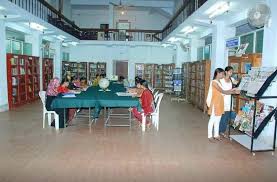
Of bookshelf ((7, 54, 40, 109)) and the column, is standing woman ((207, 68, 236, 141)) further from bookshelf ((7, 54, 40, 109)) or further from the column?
the column

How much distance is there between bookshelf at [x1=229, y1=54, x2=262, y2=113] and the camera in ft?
21.8

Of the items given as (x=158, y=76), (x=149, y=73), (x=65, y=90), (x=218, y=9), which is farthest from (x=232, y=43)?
(x=149, y=73)

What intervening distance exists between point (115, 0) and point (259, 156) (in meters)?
18.2

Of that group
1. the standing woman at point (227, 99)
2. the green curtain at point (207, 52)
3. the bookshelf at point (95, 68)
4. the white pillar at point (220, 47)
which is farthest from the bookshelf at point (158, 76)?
the standing woman at point (227, 99)

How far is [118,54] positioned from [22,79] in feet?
33.4

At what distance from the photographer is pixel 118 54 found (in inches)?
810

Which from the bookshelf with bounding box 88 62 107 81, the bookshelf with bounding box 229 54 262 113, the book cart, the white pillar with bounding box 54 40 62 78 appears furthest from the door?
the book cart

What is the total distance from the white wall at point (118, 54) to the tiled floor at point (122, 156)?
13601 mm

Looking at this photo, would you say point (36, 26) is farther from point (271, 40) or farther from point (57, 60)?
point (271, 40)

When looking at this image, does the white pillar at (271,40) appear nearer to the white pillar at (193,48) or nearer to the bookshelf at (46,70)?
the white pillar at (193,48)

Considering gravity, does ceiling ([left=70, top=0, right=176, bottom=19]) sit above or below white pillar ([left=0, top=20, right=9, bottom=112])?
above

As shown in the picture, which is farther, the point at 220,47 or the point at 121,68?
the point at 121,68

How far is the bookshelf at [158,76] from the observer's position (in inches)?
778

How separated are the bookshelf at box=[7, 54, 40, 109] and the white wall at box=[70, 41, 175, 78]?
8.11m
